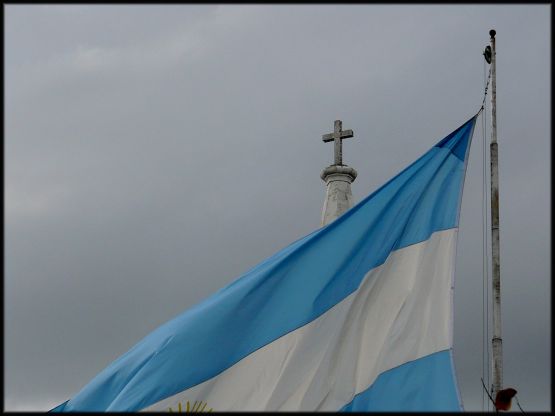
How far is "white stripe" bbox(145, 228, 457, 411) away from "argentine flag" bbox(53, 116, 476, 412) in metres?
0.01

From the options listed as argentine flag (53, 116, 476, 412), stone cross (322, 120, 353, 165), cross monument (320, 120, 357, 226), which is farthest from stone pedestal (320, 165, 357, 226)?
argentine flag (53, 116, 476, 412)

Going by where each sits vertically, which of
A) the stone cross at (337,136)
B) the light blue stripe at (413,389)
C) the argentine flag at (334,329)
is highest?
the stone cross at (337,136)

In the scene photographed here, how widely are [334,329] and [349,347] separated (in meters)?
0.29

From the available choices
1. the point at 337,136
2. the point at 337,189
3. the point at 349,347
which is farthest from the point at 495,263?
the point at 337,136

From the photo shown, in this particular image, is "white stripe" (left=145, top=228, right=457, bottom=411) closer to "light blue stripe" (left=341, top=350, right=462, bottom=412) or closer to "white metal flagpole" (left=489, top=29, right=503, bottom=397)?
"light blue stripe" (left=341, top=350, right=462, bottom=412)

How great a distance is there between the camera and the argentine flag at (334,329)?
1098cm

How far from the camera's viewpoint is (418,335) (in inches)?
438

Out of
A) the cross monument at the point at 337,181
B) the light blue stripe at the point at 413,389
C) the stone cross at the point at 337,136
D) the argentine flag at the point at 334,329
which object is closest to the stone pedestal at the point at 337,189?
the cross monument at the point at 337,181

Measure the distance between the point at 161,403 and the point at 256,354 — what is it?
1326mm

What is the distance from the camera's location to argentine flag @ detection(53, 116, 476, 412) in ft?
36.0

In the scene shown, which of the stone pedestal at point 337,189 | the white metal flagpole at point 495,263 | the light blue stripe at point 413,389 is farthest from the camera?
the stone pedestal at point 337,189

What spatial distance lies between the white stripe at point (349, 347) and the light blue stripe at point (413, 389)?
0.09 m

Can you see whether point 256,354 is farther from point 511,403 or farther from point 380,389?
point 511,403

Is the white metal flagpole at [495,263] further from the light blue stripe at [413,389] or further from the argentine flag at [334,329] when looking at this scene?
the light blue stripe at [413,389]
